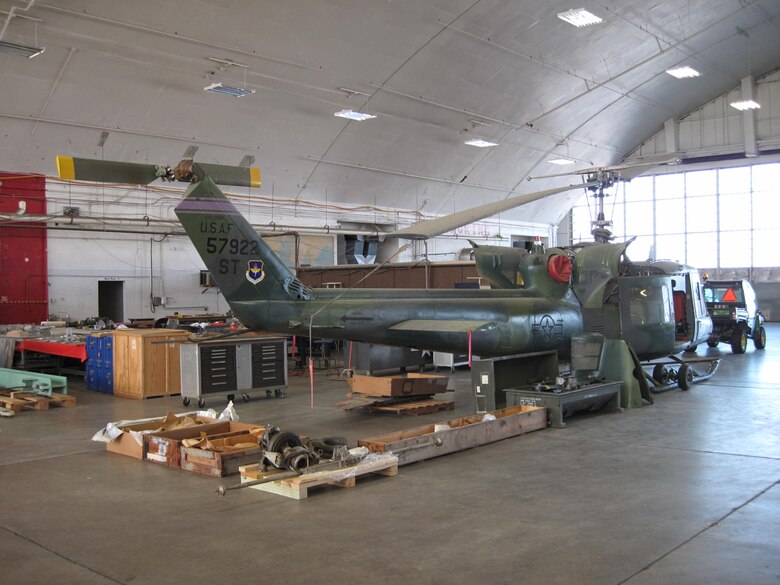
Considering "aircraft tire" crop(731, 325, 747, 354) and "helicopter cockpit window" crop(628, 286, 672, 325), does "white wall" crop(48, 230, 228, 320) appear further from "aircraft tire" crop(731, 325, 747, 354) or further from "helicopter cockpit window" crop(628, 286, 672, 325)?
"aircraft tire" crop(731, 325, 747, 354)

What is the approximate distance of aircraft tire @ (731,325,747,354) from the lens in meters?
16.9

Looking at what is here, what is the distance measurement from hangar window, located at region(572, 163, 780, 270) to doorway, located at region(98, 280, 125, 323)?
1941 cm

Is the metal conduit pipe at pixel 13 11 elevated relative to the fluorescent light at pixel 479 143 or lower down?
elevated

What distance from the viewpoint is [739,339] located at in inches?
665

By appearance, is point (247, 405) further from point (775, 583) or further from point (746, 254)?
point (746, 254)

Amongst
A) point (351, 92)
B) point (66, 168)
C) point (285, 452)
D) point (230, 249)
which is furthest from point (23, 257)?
point (285, 452)

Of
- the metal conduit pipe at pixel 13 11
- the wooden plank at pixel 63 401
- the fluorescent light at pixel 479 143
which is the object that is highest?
the metal conduit pipe at pixel 13 11

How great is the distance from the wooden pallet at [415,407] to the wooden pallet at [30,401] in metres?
5.33

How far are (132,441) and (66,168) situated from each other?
9.96 ft

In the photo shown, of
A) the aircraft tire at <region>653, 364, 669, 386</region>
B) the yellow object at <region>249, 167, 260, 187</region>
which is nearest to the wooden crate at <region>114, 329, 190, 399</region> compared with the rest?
the yellow object at <region>249, 167, 260, 187</region>

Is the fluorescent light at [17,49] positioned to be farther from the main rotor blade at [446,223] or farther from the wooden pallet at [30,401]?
the main rotor blade at [446,223]

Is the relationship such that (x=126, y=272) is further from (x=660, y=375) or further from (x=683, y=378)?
(x=683, y=378)

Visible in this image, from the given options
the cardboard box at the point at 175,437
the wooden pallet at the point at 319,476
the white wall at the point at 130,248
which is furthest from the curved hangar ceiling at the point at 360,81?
the wooden pallet at the point at 319,476

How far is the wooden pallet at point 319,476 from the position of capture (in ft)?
18.9
